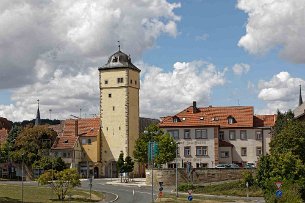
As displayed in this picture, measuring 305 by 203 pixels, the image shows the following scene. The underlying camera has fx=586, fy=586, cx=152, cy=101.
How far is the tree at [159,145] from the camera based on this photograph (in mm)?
85812

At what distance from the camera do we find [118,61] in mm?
110250

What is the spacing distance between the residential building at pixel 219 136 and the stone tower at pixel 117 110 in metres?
11.7

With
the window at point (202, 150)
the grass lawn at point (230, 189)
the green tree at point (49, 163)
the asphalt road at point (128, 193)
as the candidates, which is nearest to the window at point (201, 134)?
the window at point (202, 150)

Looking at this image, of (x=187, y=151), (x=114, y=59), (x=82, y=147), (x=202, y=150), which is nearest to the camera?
(x=202, y=150)

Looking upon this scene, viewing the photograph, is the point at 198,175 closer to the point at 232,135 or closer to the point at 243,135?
the point at 232,135

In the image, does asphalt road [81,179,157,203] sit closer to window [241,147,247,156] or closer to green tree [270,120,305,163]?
green tree [270,120,305,163]

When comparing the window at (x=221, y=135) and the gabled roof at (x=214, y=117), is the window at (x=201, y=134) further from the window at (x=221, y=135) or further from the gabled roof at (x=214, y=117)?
the window at (x=221, y=135)

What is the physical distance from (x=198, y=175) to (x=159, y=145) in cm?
837

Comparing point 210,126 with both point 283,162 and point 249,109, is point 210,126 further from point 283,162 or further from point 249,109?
point 283,162

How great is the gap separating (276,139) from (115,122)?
1663 inches

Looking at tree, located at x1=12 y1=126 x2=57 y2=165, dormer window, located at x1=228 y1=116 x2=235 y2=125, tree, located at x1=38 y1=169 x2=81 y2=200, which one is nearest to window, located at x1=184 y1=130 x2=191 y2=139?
dormer window, located at x1=228 y1=116 x2=235 y2=125

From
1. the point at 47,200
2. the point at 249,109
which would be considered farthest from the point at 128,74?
the point at 47,200

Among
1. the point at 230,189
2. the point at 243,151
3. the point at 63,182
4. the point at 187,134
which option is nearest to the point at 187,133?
the point at 187,134

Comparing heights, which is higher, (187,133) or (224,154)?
(187,133)
